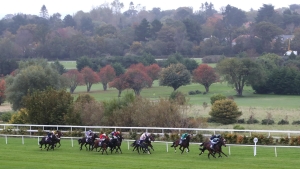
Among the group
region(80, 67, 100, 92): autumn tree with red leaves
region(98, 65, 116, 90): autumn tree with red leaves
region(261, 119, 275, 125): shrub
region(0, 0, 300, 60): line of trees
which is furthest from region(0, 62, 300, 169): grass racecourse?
region(0, 0, 300, 60): line of trees

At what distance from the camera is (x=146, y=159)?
2450 cm

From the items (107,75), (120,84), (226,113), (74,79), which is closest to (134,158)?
(226,113)

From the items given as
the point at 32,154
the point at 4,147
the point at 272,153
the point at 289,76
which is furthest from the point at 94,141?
the point at 289,76

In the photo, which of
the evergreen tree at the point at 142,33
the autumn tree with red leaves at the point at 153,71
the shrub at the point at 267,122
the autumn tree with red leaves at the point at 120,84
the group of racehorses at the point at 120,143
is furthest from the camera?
the evergreen tree at the point at 142,33

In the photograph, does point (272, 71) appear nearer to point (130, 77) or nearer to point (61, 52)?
point (130, 77)

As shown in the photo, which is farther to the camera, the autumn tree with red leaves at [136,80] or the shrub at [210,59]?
the shrub at [210,59]

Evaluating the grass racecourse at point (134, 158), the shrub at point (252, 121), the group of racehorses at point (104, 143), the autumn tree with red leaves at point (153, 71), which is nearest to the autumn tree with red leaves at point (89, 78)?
the autumn tree with red leaves at point (153, 71)

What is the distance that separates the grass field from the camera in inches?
883

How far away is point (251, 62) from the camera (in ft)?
278

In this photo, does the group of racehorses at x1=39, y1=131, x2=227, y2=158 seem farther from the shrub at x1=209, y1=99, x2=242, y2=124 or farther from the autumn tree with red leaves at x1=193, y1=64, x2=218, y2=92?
the autumn tree with red leaves at x1=193, y1=64, x2=218, y2=92

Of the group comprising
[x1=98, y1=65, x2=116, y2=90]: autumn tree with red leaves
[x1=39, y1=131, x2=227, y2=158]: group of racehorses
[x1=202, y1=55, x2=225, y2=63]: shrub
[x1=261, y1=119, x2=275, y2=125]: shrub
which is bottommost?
[x1=261, y1=119, x2=275, y2=125]: shrub

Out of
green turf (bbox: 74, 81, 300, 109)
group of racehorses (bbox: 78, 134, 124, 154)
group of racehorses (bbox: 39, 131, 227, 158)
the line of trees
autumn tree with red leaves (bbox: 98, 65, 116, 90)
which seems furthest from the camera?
the line of trees

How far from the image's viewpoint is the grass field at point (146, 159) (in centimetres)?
2242

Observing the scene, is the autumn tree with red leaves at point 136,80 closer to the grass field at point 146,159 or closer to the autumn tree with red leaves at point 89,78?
the autumn tree with red leaves at point 89,78
